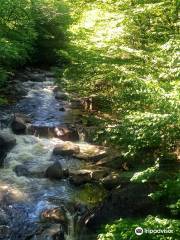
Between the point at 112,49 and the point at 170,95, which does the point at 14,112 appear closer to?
the point at 112,49

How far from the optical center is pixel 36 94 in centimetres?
2236

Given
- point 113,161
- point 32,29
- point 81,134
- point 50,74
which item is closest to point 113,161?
point 113,161

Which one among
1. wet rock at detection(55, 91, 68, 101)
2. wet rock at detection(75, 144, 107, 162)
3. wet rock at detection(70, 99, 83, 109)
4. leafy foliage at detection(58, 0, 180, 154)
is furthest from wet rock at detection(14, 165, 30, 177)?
wet rock at detection(55, 91, 68, 101)

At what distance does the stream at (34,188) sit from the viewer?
1066cm

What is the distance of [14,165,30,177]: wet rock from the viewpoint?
44.6 feet

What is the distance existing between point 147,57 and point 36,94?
9.87 m

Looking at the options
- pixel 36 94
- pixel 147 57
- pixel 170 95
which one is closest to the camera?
pixel 170 95

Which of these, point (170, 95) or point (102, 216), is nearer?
point (170, 95)

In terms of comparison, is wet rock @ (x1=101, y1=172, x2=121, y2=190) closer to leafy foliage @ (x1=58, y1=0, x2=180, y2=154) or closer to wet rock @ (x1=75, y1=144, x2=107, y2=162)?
leafy foliage @ (x1=58, y1=0, x2=180, y2=154)

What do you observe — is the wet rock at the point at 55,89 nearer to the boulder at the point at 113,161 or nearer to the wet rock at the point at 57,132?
the wet rock at the point at 57,132

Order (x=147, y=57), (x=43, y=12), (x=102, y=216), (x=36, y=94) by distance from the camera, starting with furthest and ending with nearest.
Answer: (x=43, y=12), (x=36, y=94), (x=147, y=57), (x=102, y=216)

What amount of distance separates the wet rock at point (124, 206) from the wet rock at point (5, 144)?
5140mm

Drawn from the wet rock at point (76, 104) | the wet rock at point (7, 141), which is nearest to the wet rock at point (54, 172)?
the wet rock at point (7, 141)

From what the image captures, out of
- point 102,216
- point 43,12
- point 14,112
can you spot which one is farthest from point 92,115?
point 43,12
